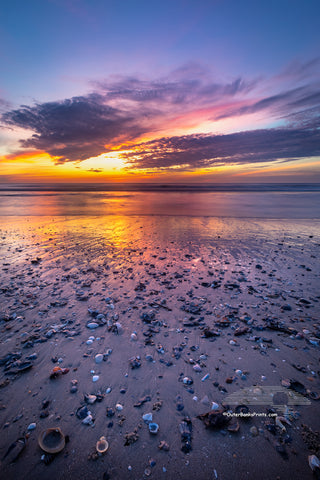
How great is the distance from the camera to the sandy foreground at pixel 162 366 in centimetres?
247

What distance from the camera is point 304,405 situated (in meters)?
2.98

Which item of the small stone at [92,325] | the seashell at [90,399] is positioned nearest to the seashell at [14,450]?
the seashell at [90,399]

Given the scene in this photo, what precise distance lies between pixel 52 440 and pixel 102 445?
66 centimetres

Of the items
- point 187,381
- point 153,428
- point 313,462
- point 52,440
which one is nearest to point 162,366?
point 187,381

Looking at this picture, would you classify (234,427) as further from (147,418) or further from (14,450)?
(14,450)

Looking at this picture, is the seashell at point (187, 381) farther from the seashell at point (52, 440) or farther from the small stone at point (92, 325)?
the small stone at point (92, 325)

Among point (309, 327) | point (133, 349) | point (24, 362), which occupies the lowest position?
point (309, 327)

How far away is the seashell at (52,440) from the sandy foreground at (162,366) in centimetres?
9

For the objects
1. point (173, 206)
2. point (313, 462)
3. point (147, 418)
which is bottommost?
point (173, 206)

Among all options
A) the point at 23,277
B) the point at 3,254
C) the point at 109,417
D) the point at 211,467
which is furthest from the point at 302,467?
the point at 3,254

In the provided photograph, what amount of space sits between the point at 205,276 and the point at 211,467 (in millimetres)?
4914

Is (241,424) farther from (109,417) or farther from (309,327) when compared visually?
(309,327)

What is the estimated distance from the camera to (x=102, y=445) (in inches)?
101

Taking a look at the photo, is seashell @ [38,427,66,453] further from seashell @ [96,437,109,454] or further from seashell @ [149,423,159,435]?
seashell @ [149,423,159,435]
